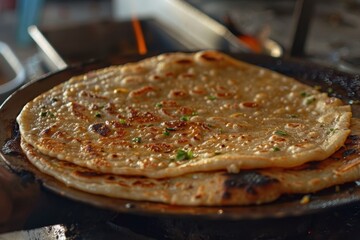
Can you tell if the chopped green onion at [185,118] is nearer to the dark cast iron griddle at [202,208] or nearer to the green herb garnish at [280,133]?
the green herb garnish at [280,133]

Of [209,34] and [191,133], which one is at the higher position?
[191,133]

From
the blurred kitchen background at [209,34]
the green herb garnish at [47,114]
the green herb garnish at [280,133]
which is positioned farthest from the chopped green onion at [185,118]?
the blurred kitchen background at [209,34]

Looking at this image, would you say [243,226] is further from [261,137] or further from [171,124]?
[171,124]

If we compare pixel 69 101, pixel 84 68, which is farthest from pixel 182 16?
pixel 69 101

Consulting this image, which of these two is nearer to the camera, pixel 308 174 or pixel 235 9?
pixel 308 174

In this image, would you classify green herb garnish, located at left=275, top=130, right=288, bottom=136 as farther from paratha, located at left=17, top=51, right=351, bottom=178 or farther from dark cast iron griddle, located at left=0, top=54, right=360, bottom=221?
dark cast iron griddle, located at left=0, top=54, right=360, bottom=221

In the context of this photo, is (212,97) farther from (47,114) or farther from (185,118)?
(47,114)

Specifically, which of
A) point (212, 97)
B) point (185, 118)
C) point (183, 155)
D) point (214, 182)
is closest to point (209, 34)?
point (212, 97)
